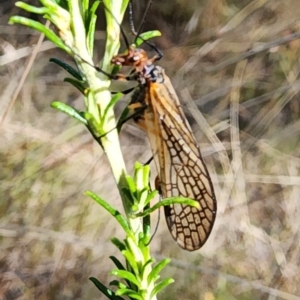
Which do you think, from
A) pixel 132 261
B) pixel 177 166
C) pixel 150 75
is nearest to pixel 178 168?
pixel 177 166

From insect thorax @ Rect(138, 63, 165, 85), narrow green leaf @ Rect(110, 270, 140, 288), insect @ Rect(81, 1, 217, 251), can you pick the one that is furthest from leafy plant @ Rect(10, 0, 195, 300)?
insect thorax @ Rect(138, 63, 165, 85)

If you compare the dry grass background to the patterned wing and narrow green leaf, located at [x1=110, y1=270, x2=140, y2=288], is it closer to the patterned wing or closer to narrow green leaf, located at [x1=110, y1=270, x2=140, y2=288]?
the patterned wing

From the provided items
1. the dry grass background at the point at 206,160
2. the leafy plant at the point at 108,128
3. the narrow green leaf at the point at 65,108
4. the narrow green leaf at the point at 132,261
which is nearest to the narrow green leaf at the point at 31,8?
the leafy plant at the point at 108,128

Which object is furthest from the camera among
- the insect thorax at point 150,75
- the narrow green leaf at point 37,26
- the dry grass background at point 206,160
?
the dry grass background at point 206,160

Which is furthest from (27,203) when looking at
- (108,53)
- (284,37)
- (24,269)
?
→ (108,53)

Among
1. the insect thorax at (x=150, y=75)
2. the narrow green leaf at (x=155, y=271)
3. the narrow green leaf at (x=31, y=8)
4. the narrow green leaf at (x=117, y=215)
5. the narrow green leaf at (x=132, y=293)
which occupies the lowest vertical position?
the narrow green leaf at (x=132, y=293)

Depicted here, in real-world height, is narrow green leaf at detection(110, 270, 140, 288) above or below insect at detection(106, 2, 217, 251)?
below

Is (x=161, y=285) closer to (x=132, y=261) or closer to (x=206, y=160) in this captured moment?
(x=132, y=261)

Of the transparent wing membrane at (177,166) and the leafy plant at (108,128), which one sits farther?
the transparent wing membrane at (177,166)

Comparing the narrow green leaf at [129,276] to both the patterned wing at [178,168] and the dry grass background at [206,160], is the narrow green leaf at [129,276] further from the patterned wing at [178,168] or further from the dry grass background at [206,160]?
the dry grass background at [206,160]
